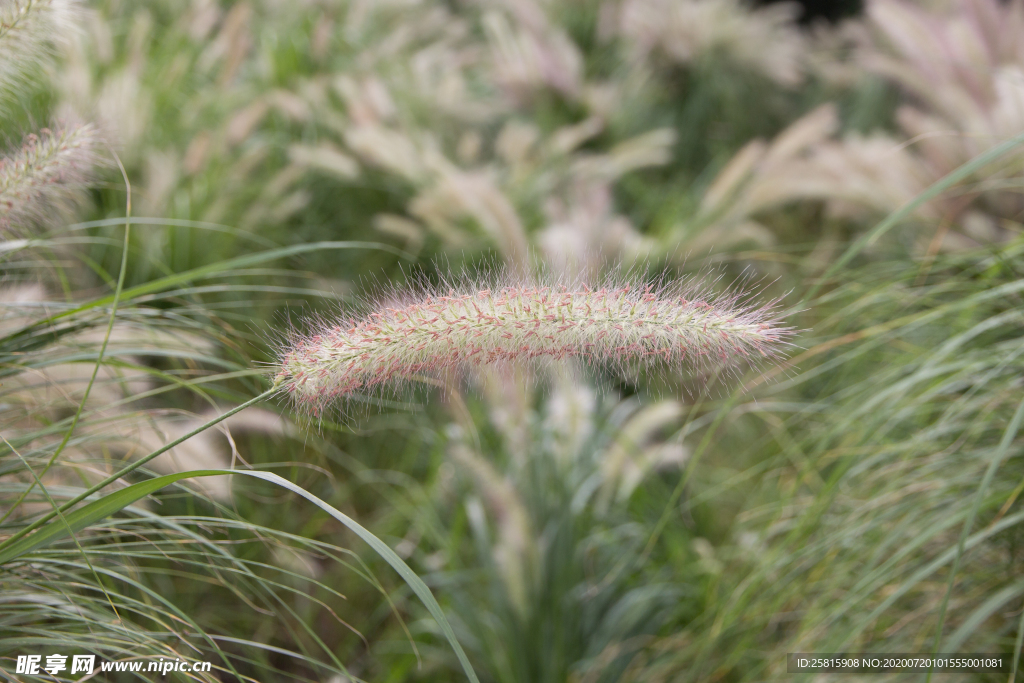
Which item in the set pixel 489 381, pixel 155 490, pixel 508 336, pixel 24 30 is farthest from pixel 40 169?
pixel 489 381

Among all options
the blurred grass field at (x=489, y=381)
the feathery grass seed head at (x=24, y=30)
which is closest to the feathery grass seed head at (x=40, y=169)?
the blurred grass field at (x=489, y=381)

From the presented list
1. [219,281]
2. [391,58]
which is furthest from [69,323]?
[391,58]

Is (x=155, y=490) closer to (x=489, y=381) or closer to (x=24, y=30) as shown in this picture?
(x=24, y=30)

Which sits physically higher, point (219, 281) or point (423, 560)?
point (219, 281)

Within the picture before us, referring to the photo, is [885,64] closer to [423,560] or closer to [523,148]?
[523,148]

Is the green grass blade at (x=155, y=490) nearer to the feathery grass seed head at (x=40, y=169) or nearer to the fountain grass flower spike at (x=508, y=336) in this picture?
the fountain grass flower spike at (x=508, y=336)

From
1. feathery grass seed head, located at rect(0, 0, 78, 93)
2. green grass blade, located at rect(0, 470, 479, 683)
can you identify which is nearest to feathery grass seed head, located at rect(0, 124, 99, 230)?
feathery grass seed head, located at rect(0, 0, 78, 93)

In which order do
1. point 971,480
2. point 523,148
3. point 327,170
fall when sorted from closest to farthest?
point 971,480 < point 327,170 < point 523,148
